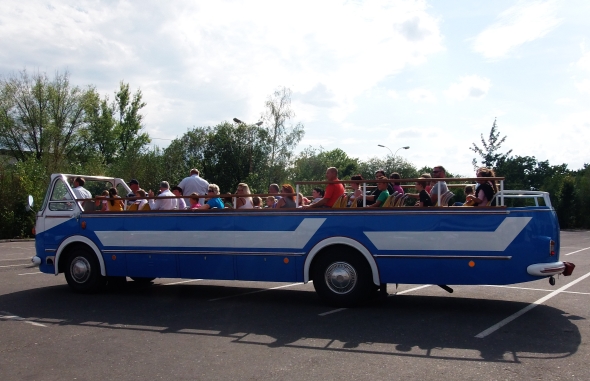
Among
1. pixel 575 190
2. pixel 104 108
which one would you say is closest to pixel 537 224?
pixel 575 190

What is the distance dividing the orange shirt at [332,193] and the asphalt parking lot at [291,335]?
1.63m

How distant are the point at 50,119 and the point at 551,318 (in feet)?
142

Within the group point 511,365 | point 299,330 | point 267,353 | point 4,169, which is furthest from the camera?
point 4,169

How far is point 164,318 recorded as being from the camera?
8414mm

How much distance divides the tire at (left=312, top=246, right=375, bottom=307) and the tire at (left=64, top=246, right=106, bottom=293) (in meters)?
4.34

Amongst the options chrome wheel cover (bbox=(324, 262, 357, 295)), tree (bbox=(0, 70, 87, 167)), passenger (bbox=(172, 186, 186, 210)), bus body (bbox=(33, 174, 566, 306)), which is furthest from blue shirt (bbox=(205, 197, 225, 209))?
tree (bbox=(0, 70, 87, 167))

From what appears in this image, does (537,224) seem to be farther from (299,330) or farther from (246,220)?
(246,220)

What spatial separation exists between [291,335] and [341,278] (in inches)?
70.9

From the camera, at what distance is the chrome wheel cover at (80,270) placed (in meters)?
10.8

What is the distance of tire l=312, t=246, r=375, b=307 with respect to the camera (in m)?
8.69

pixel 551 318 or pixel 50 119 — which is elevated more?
pixel 50 119

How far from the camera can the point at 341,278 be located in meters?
8.79

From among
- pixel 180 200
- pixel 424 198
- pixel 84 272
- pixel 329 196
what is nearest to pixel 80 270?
pixel 84 272

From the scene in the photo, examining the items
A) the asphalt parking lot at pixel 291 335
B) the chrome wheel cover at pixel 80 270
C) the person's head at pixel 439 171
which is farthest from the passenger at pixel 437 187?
the chrome wheel cover at pixel 80 270
